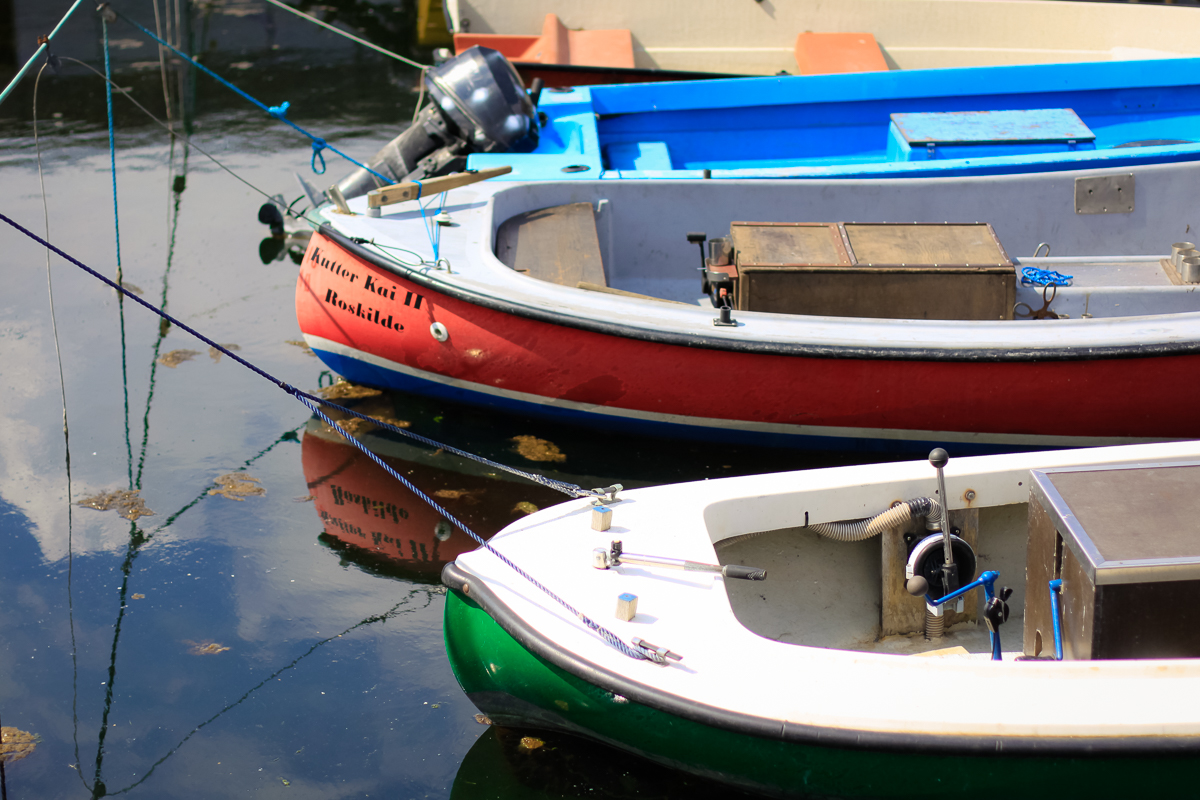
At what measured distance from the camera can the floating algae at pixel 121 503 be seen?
166 inches

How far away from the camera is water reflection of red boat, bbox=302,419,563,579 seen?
4059 millimetres

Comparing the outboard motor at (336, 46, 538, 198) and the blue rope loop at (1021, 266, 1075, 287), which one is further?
the outboard motor at (336, 46, 538, 198)

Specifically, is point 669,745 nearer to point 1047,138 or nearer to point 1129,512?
point 1129,512

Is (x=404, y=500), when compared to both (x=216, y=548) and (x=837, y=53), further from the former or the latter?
(x=837, y=53)

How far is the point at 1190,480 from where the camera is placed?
266 centimetres

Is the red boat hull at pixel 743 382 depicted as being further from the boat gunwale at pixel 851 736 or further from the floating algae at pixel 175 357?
the boat gunwale at pixel 851 736

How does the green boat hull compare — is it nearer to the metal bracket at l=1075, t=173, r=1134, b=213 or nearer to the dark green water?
the dark green water

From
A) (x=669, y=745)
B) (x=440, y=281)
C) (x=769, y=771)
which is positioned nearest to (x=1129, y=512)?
(x=769, y=771)

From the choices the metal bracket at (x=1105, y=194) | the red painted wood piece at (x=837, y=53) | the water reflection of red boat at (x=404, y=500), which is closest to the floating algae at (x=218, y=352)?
the water reflection of red boat at (x=404, y=500)

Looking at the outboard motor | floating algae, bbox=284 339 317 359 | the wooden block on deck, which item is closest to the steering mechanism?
the wooden block on deck

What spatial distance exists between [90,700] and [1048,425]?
3569 millimetres

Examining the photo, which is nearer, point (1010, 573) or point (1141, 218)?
point (1010, 573)

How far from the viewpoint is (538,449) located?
469 centimetres

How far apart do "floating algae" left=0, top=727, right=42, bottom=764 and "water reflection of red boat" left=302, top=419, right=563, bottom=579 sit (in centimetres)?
121
